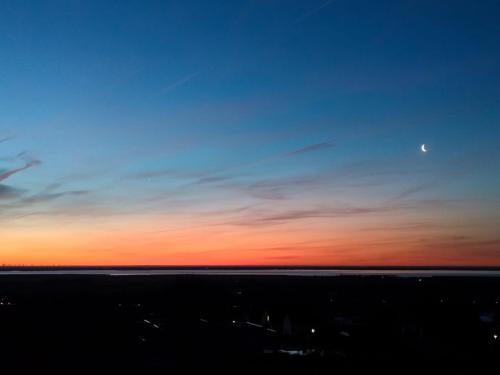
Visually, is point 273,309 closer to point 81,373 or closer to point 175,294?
point 175,294

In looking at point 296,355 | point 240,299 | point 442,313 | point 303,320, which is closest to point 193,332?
point 303,320

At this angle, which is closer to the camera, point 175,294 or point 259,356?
point 259,356

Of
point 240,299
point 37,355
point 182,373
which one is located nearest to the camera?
point 182,373

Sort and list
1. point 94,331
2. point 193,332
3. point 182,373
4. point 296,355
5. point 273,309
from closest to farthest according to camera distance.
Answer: point 182,373 → point 296,355 → point 193,332 → point 94,331 → point 273,309

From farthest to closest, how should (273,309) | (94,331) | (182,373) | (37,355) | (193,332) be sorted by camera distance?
(273,309), (94,331), (193,332), (37,355), (182,373)

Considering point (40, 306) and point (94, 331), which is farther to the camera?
point (40, 306)

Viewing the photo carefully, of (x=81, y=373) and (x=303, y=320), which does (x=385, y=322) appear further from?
(x=81, y=373)

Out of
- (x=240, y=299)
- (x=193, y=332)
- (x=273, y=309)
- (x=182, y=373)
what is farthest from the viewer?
(x=240, y=299)

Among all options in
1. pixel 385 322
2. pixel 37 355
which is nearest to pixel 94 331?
pixel 37 355

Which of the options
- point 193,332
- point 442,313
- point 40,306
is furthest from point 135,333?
point 40,306
